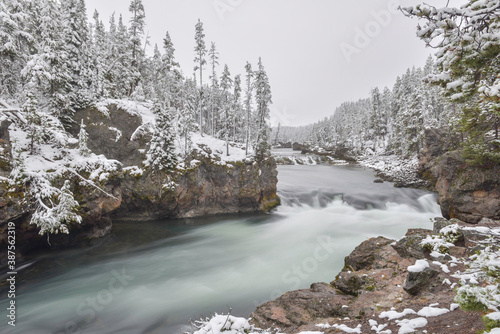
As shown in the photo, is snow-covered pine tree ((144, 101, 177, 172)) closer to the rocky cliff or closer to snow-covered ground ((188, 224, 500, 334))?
the rocky cliff

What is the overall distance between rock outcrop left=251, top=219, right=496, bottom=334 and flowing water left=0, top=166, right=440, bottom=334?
164 inches

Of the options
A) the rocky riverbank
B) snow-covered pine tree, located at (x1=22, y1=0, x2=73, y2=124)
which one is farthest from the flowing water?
snow-covered pine tree, located at (x1=22, y1=0, x2=73, y2=124)

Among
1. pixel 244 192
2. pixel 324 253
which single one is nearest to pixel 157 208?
pixel 244 192

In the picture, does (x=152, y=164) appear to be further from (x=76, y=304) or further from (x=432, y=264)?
(x=432, y=264)

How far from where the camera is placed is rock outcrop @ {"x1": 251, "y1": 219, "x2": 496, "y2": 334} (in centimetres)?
432

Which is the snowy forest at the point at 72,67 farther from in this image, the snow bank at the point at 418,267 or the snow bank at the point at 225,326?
the snow bank at the point at 418,267

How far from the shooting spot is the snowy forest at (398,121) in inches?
1699

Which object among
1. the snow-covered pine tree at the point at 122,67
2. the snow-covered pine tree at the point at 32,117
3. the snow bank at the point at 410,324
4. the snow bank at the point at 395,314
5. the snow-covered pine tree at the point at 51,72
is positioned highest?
the snow-covered pine tree at the point at 122,67

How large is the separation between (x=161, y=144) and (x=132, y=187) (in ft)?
15.6

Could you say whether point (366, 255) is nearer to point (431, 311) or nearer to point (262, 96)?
point (431, 311)

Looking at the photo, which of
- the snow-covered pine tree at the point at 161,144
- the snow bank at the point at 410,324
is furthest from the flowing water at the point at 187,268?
the snow bank at the point at 410,324

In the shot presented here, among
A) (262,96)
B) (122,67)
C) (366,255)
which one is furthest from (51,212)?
(262,96)

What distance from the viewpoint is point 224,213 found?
24188 mm

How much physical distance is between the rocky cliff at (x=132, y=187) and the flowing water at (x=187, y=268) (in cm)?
142
